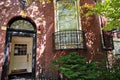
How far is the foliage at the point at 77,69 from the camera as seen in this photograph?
185 inches

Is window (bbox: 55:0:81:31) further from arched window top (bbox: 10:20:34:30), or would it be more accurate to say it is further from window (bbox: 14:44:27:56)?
window (bbox: 14:44:27:56)

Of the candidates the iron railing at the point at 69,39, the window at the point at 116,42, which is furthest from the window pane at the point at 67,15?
the window at the point at 116,42

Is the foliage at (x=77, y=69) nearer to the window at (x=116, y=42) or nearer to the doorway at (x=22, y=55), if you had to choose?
the window at (x=116, y=42)

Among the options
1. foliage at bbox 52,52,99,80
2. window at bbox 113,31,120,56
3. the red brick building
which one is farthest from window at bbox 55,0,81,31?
window at bbox 113,31,120,56

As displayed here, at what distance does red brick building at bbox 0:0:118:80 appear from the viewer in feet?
20.9

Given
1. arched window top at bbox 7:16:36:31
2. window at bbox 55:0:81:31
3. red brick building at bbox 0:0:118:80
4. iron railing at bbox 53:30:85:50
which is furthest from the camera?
window at bbox 55:0:81:31

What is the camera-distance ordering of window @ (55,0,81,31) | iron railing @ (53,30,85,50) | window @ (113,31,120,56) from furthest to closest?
window @ (113,31,120,56), window @ (55,0,81,31), iron railing @ (53,30,85,50)

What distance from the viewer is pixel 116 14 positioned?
5.11 metres

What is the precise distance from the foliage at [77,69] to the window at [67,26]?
151 cm

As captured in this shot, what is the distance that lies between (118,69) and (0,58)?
5.39 m

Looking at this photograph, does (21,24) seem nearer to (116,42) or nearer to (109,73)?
(109,73)

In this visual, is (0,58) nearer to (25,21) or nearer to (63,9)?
(25,21)

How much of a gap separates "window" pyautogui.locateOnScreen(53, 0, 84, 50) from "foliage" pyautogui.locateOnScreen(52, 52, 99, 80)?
151cm

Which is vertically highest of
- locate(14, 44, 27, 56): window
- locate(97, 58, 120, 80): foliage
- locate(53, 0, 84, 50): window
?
locate(53, 0, 84, 50): window
